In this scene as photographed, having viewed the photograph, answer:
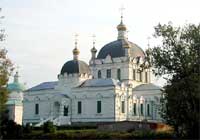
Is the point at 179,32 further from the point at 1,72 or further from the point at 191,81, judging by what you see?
the point at 1,72

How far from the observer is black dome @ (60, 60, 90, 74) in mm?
68000

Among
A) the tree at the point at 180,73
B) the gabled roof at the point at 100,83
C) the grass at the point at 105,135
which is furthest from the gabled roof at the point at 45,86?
A: the tree at the point at 180,73

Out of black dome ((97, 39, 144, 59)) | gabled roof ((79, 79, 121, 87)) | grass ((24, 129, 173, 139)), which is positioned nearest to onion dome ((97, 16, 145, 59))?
black dome ((97, 39, 144, 59))

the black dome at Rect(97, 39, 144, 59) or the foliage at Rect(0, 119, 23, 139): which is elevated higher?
the black dome at Rect(97, 39, 144, 59)

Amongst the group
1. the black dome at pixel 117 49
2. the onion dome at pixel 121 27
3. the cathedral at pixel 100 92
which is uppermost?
the onion dome at pixel 121 27

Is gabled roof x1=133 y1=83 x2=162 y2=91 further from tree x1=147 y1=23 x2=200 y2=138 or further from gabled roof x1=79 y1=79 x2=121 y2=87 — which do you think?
tree x1=147 y1=23 x2=200 y2=138

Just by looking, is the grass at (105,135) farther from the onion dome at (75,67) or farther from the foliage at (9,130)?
the onion dome at (75,67)

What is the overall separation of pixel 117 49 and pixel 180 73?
39787 millimetres

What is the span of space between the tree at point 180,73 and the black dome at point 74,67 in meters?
34.7

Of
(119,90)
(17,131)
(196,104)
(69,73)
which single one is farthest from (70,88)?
(196,104)

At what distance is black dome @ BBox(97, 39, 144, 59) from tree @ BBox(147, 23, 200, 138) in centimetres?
3725

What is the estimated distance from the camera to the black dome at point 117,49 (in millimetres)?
71375

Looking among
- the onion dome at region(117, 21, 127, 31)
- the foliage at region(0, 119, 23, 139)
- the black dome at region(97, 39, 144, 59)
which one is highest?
the onion dome at region(117, 21, 127, 31)

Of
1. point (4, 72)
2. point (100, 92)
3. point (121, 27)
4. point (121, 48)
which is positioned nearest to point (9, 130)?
point (4, 72)
